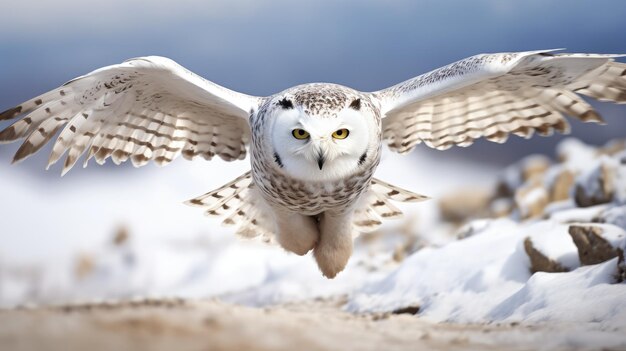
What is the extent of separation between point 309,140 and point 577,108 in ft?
8.52

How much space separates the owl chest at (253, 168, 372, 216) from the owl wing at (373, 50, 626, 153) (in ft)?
2.29

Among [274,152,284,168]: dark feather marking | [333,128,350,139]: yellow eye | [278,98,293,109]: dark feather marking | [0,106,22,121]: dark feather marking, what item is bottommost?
[274,152,284,168]: dark feather marking

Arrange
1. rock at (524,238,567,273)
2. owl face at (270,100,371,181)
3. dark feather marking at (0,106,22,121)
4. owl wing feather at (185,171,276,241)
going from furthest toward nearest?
owl wing feather at (185,171,276,241) < rock at (524,238,567,273) < dark feather marking at (0,106,22,121) < owl face at (270,100,371,181)

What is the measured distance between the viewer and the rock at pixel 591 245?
15.2ft

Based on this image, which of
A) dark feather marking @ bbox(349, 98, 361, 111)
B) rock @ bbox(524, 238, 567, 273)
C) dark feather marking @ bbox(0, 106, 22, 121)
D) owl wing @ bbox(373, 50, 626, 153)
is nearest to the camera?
dark feather marking @ bbox(349, 98, 361, 111)

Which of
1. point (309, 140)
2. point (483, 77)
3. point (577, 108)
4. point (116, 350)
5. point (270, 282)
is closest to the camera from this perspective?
point (116, 350)

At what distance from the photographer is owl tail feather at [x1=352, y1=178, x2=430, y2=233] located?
5.66 metres

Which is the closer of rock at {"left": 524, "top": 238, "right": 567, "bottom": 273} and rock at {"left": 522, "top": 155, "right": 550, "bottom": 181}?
rock at {"left": 524, "top": 238, "right": 567, "bottom": 273}

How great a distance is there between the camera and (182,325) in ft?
8.13

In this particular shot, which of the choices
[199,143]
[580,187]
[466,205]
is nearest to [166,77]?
[199,143]

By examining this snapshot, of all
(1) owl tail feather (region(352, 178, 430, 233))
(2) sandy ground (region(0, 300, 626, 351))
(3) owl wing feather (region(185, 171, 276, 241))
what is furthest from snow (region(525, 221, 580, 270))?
(3) owl wing feather (region(185, 171, 276, 241))

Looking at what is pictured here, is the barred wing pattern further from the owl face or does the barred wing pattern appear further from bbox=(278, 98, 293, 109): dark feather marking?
bbox=(278, 98, 293, 109): dark feather marking

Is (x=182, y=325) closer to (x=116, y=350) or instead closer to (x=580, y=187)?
(x=116, y=350)

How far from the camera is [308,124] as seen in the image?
3.80 metres
